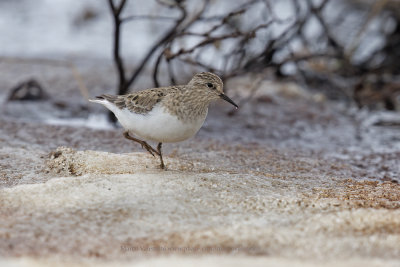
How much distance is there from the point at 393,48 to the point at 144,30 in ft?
17.2

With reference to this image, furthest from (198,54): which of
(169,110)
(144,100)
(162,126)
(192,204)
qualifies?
(192,204)

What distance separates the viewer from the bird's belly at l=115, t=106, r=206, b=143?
3750 mm

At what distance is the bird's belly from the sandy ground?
0.91 feet

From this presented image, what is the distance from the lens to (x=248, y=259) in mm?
2441

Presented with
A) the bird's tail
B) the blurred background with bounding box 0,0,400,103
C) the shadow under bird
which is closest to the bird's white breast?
the shadow under bird

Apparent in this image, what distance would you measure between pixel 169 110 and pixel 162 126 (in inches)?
5.7

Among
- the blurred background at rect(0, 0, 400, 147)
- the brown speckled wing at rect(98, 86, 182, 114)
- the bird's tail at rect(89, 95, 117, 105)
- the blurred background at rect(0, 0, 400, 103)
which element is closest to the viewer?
the brown speckled wing at rect(98, 86, 182, 114)

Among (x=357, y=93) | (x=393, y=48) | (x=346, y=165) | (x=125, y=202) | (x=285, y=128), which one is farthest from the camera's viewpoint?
(x=393, y=48)

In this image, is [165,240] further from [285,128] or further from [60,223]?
[285,128]

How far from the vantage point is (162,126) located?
12.3 feet

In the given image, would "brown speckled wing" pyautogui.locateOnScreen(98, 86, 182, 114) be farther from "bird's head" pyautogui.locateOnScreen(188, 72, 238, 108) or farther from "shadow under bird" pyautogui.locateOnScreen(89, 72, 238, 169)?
"bird's head" pyautogui.locateOnScreen(188, 72, 238, 108)

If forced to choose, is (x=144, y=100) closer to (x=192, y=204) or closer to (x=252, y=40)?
(x=192, y=204)

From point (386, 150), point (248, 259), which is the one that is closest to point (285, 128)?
point (386, 150)

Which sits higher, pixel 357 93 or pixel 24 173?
pixel 357 93
